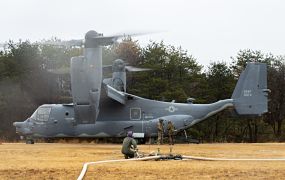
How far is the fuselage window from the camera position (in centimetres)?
3572

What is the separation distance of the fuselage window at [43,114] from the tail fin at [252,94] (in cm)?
1179

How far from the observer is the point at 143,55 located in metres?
56.1

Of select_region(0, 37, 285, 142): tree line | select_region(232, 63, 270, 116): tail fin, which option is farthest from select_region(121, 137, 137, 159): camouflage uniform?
select_region(0, 37, 285, 142): tree line

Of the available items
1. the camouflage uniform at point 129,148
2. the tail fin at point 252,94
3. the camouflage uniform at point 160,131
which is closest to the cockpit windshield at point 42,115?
the camouflage uniform at point 160,131

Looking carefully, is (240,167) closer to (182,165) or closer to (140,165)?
(182,165)

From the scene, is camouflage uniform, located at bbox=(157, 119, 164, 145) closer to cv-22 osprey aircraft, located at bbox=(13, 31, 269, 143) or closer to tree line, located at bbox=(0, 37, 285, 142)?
cv-22 osprey aircraft, located at bbox=(13, 31, 269, 143)

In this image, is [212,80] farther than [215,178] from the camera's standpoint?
Yes

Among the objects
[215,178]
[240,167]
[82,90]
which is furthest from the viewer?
[82,90]

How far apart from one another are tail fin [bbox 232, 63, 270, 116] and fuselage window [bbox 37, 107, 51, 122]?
38.7ft

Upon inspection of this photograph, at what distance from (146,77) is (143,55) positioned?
609 centimetres

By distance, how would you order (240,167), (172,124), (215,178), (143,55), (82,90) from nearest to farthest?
(215,178) → (240,167) → (82,90) → (172,124) → (143,55)

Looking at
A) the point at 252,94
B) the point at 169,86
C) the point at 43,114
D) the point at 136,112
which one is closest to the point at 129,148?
the point at 136,112

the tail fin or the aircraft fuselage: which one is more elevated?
the tail fin

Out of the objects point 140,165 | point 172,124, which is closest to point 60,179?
point 140,165
